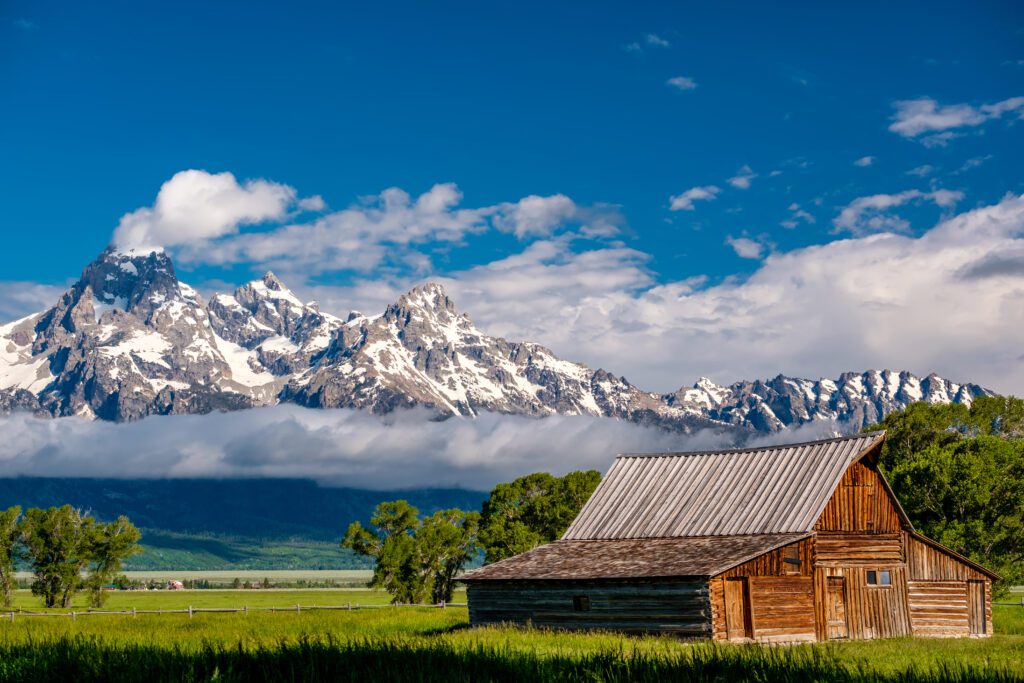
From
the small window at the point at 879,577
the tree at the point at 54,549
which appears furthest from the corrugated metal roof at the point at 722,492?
the tree at the point at 54,549

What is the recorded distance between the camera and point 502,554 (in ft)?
238

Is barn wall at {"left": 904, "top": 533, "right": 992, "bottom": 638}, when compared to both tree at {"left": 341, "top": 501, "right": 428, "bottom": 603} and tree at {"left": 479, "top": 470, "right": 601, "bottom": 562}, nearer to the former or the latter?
tree at {"left": 479, "top": 470, "right": 601, "bottom": 562}

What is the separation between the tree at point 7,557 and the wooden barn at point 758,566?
58.9 meters

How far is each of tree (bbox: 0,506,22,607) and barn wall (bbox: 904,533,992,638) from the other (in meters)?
73.2

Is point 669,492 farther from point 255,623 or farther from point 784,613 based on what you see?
point 255,623

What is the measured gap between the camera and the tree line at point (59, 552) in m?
90.0

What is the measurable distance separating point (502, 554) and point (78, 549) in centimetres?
4156

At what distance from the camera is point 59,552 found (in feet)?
298

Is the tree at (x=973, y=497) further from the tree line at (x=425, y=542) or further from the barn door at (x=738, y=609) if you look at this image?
the tree line at (x=425, y=542)

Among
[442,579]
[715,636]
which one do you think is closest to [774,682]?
[715,636]

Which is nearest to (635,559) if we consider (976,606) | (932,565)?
(932,565)

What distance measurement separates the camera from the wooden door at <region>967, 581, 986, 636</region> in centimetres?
4653

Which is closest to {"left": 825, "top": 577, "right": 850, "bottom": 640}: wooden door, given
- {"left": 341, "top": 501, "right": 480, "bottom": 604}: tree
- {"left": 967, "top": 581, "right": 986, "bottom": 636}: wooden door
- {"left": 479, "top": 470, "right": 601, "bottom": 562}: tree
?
{"left": 967, "top": 581, "right": 986, "bottom": 636}: wooden door

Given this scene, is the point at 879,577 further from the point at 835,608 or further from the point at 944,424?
the point at 944,424
